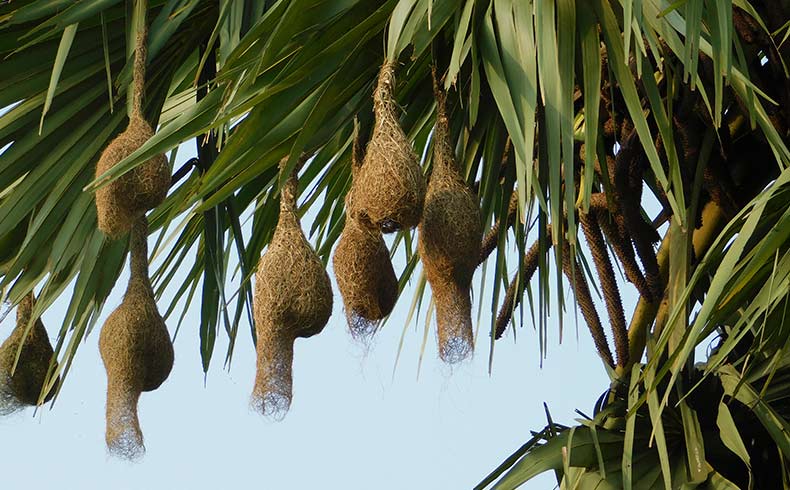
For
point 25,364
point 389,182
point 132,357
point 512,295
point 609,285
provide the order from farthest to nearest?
point 512,295, point 609,285, point 25,364, point 132,357, point 389,182

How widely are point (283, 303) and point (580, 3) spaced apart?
25.9 inches

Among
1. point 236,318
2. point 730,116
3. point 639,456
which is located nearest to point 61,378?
point 236,318

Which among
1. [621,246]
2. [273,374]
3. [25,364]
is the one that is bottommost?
[273,374]

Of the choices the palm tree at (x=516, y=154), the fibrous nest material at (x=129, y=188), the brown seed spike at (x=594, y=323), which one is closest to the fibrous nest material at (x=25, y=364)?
the palm tree at (x=516, y=154)

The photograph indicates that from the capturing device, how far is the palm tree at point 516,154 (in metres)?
1.98

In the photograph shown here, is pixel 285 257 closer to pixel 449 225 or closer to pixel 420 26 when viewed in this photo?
pixel 449 225

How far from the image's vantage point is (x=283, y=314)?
73.4 inches

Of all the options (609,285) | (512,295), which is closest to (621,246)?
(609,285)

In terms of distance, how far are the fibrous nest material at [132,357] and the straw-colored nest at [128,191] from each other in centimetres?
11

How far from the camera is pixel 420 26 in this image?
6.56 feet

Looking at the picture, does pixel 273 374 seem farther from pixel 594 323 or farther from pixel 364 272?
pixel 594 323

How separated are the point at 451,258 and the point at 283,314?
0.75ft

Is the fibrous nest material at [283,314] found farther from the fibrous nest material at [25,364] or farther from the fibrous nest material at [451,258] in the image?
the fibrous nest material at [25,364]

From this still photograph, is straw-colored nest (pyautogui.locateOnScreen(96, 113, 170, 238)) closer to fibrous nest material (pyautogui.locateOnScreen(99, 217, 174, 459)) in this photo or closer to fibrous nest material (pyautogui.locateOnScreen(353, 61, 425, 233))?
fibrous nest material (pyautogui.locateOnScreen(99, 217, 174, 459))
